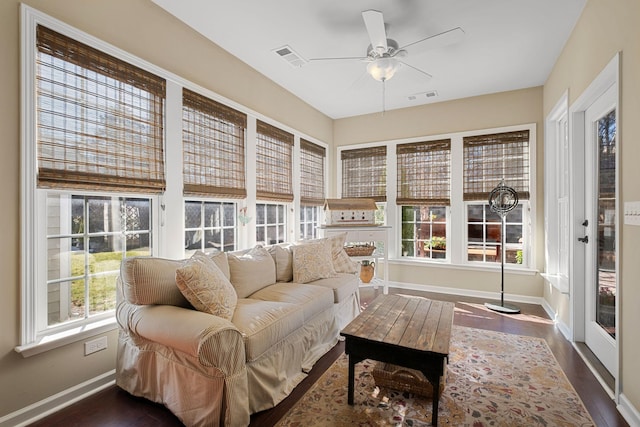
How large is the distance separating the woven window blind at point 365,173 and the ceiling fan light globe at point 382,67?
7.94 ft

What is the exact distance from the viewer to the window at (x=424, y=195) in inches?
186

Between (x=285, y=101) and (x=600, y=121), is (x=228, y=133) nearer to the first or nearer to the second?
(x=285, y=101)

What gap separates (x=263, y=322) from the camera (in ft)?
6.63

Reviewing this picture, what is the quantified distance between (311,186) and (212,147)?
2.11 meters

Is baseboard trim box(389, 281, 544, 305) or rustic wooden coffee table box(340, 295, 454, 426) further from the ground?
rustic wooden coffee table box(340, 295, 454, 426)

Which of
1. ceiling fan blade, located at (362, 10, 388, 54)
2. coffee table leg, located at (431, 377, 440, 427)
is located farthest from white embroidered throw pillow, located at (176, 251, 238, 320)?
ceiling fan blade, located at (362, 10, 388, 54)

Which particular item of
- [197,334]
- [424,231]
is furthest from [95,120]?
[424,231]

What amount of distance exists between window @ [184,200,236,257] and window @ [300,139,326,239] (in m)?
1.49

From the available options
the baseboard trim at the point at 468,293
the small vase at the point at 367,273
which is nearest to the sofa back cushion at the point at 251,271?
the small vase at the point at 367,273

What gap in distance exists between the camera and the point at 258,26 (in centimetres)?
286

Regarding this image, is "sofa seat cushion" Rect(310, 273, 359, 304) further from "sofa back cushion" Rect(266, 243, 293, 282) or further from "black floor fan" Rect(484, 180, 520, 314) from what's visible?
"black floor fan" Rect(484, 180, 520, 314)

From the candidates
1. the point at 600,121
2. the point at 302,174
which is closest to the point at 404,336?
the point at 600,121

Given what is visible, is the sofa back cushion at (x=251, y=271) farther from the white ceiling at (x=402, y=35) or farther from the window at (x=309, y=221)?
the white ceiling at (x=402, y=35)

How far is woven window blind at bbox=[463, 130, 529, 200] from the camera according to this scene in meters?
4.21
